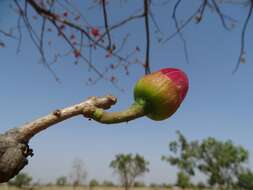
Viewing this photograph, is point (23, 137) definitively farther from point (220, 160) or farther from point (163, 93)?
point (220, 160)

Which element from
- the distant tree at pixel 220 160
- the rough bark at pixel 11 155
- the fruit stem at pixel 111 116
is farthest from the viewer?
the distant tree at pixel 220 160

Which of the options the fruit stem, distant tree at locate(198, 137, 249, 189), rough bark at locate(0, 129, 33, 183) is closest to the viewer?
rough bark at locate(0, 129, 33, 183)

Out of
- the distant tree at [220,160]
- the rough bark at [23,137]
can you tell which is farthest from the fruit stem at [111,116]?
the distant tree at [220,160]

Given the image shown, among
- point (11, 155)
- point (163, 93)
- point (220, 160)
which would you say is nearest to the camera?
point (11, 155)

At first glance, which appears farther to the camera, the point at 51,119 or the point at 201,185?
the point at 201,185

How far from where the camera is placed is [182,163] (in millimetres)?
45875

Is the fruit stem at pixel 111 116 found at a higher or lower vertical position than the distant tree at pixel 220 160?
lower

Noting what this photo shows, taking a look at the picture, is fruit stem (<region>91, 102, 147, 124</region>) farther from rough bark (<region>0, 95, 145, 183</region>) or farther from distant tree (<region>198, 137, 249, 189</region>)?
distant tree (<region>198, 137, 249, 189</region>)

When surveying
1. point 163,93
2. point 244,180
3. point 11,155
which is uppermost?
point 244,180

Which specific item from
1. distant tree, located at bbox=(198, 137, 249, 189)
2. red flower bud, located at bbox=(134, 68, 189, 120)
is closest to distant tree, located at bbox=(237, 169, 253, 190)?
distant tree, located at bbox=(198, 137, 249, 189)

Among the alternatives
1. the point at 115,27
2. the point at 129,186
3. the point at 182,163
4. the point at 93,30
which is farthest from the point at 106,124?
the point at 182,163

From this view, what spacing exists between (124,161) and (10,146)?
43.5 meters

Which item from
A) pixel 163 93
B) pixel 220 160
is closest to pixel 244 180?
pixel 220 160

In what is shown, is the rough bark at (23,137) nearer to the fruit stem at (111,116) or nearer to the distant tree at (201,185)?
the fruit stem at (111,116)
